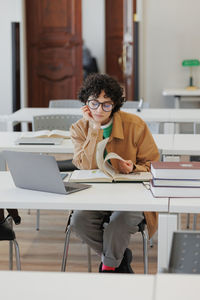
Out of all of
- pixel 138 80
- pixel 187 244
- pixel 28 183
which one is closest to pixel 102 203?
pixel 28 183

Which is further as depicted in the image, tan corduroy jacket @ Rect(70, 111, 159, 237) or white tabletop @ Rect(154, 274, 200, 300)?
tan corduroy jacket @ Rect(70, 111, 159, 237)

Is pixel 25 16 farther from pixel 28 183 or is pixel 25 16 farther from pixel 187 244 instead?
pixel 187 244

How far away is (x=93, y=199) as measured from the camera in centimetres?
251

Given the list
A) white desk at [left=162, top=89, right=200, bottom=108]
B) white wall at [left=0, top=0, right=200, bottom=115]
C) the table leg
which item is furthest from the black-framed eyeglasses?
white wall at [left=0, top=0, right=200, bottom=115]

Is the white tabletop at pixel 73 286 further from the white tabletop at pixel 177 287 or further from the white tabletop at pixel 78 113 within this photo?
the white tabletop at pixel 78 113

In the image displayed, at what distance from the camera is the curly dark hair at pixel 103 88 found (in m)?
3.09

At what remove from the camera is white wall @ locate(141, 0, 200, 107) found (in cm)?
814

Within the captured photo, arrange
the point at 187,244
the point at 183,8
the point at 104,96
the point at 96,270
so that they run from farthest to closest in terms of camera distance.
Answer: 1. the point at 183,8
2. the point at 96,270
3. the point at 104,96
4. the point at 187,244

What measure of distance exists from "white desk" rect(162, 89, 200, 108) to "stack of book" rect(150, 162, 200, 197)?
5.44 m

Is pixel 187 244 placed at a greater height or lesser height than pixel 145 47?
lesser

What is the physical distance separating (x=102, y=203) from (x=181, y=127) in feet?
19.5

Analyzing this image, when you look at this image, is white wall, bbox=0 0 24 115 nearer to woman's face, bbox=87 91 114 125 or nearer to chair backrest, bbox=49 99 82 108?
chair backrest, bbox=49 99 82 108

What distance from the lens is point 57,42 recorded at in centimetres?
841

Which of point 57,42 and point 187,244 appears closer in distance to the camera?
point 187,244
